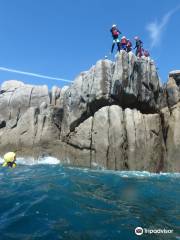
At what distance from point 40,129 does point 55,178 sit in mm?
11423

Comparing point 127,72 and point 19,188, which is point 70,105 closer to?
point 127,72

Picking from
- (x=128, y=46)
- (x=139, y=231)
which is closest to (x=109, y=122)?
(x=128, y=46)

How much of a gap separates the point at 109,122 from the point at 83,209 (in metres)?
13.8

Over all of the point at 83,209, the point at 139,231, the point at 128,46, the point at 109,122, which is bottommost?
the point at 139,231

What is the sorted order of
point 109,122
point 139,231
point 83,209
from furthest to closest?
point 109,122 < point 83,209 < point 139,231

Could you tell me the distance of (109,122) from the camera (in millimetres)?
23922

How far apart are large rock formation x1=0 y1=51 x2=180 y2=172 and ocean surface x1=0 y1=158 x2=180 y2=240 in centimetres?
759

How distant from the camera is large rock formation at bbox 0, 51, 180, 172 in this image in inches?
916

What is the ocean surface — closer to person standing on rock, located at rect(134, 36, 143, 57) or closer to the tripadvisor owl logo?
the tripadvisor owl logo

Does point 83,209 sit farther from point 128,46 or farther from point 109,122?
point 128,46

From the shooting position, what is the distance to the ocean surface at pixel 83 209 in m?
8.42

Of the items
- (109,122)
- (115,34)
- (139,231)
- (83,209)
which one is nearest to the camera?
(139,231)

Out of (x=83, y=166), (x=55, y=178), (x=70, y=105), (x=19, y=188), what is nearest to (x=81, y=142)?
(x=83, y=166)

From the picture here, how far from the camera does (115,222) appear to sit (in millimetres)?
9258
